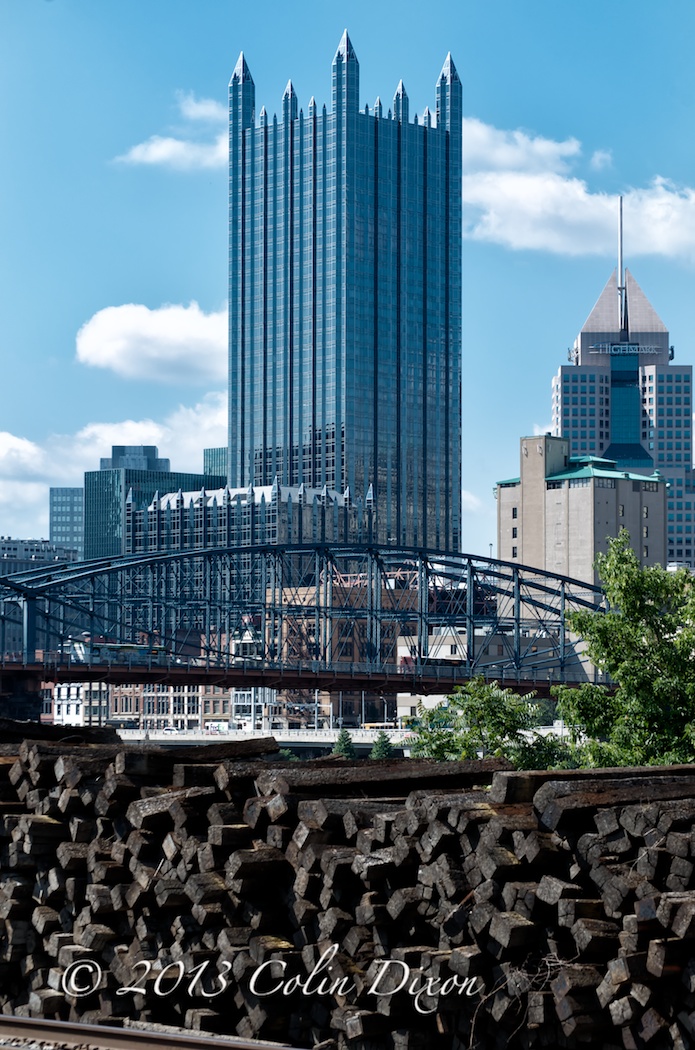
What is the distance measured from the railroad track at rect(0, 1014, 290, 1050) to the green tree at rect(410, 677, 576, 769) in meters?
21.9

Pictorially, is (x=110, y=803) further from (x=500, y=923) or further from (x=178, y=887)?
(x=500, y=923)

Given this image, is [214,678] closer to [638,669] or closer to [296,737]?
[296,737]

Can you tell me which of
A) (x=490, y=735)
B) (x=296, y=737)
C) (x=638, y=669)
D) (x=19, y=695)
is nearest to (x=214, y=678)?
(x=19, y=695)

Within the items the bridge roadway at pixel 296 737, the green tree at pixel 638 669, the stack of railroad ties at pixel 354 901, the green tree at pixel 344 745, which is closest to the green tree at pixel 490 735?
the green tree at pixel 638 669

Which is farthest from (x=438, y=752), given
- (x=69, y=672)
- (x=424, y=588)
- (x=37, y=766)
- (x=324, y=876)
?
(x=424, y=588)

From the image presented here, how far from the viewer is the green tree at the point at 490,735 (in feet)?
117

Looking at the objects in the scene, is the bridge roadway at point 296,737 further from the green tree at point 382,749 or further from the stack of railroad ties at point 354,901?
the stack of railroad ties at point 354,901

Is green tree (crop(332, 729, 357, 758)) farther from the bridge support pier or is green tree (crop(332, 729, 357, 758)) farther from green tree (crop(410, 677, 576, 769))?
green tree (crop(410, 677, 576, 769))

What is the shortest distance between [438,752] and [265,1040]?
2230cm

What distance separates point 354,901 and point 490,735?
2288 cm

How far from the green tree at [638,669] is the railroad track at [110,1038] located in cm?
1893

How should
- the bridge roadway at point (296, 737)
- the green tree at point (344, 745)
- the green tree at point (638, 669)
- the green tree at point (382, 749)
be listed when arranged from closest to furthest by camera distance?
1. the green tree at point (638, 669)
2. the green tree at point (382, 749)
3. the green tree at point (344, 745)
4. the bridge roadway at point (296, 737)

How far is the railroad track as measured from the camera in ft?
40.3

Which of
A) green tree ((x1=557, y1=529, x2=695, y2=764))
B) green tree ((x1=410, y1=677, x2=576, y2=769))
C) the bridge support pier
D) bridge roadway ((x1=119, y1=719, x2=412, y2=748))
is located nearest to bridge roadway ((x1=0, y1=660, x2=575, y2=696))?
the bridge support pier
